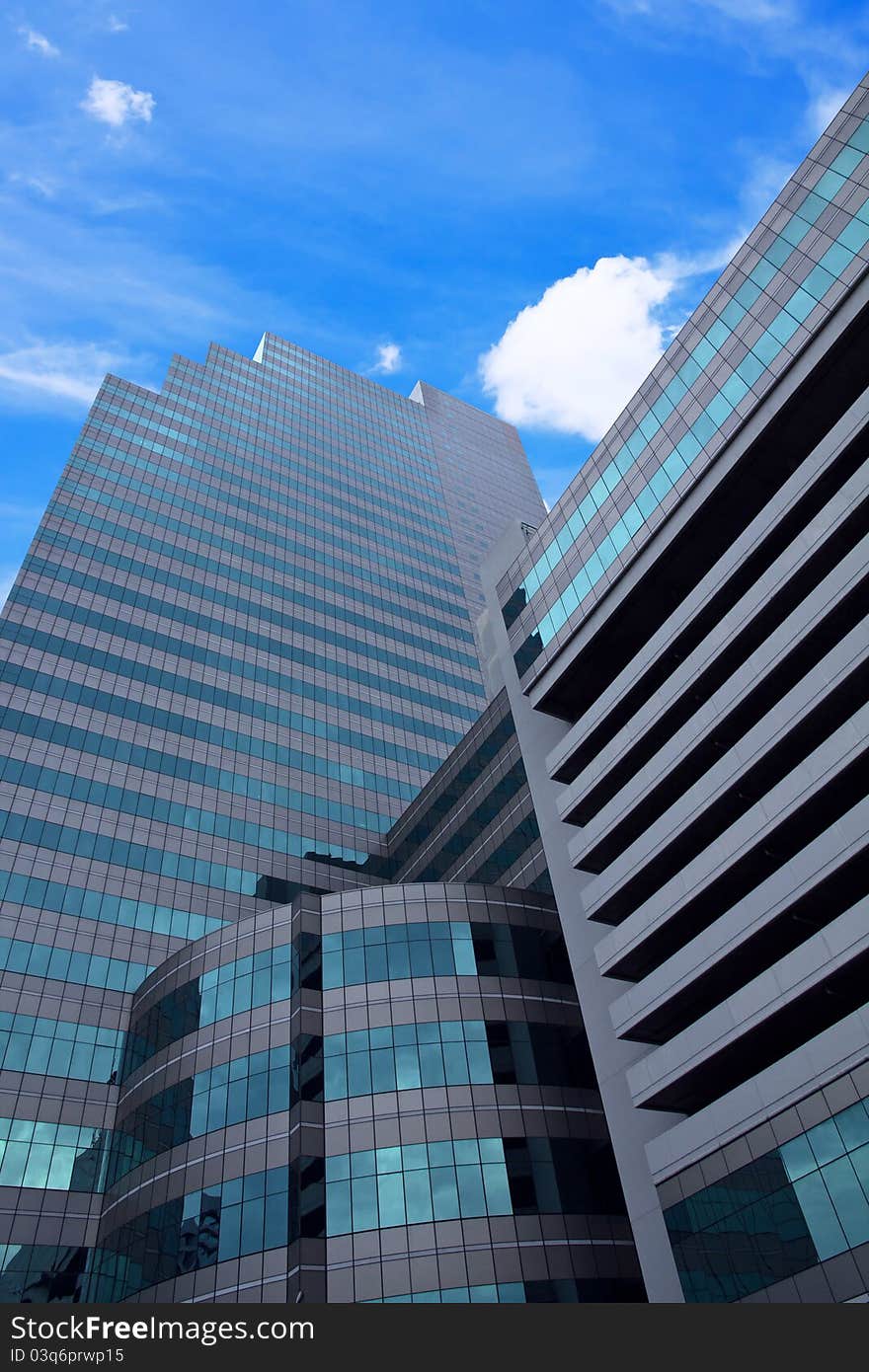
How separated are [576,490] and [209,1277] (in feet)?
146

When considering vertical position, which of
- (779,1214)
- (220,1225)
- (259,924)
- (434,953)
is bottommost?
(779,1214)

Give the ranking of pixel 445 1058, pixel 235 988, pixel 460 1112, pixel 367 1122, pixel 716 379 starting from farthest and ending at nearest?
pixel 235 988 < pixel 716 379 < pixel 445 1058 < pixel 460 1112 < pixel 367 1122

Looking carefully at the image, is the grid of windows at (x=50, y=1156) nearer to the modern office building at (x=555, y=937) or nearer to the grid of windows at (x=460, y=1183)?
the modern office building at (x=555, y=937)

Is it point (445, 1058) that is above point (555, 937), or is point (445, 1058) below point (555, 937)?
below

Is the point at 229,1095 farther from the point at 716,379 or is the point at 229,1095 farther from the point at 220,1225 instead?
the point at 716,379

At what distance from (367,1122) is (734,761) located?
2314 centimetres

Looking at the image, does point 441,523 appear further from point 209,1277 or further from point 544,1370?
point 544,1370

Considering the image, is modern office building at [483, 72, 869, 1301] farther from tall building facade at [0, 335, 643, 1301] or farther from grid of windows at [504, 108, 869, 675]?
tall building facade at [0, 335, 643, 1301]

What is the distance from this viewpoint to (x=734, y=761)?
41.3 m

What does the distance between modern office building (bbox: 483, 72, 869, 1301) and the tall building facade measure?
512 centimetres

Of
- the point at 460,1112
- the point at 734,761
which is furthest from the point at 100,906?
the point at 734,761

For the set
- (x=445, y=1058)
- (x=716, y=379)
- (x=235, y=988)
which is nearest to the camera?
(x=445, y=1058)

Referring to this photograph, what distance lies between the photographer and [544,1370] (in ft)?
59.6

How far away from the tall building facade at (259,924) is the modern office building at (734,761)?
16.8 ft
